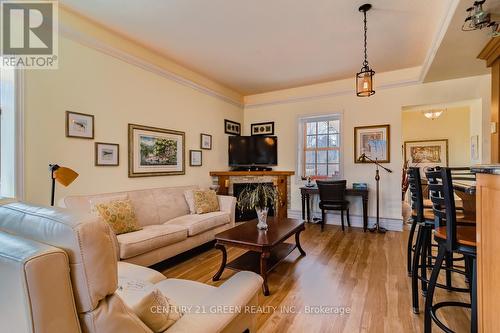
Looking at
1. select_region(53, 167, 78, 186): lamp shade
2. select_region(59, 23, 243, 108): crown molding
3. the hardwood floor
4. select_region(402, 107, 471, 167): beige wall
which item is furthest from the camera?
select_region(402, 107, 471, 167): beige wall

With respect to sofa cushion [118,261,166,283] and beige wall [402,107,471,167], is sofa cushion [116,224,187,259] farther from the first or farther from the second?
beige wall [402,107,471,167]

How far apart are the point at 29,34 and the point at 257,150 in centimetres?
398

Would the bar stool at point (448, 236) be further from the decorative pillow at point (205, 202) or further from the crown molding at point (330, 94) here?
the crown molding at point (330, 94)

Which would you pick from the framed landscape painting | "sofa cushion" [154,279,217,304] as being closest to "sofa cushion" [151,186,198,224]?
the framed landscape painting

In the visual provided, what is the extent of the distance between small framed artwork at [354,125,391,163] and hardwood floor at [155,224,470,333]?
1605mm

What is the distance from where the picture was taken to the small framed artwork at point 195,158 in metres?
4.45

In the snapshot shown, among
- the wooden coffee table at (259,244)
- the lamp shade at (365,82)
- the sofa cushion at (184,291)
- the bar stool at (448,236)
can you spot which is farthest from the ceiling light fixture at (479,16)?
the sofa cushion at (184,291)

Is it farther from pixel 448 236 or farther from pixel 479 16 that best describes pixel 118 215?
pixel 479 16

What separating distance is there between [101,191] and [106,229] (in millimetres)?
2667

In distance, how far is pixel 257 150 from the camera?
18.3 feet

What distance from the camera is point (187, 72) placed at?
4348 millimetres

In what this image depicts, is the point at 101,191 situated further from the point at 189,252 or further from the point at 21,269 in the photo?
the point at 21,269

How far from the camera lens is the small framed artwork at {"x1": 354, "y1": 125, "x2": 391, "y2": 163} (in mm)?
4594

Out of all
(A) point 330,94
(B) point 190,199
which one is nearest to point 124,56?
(B) point 190,199
